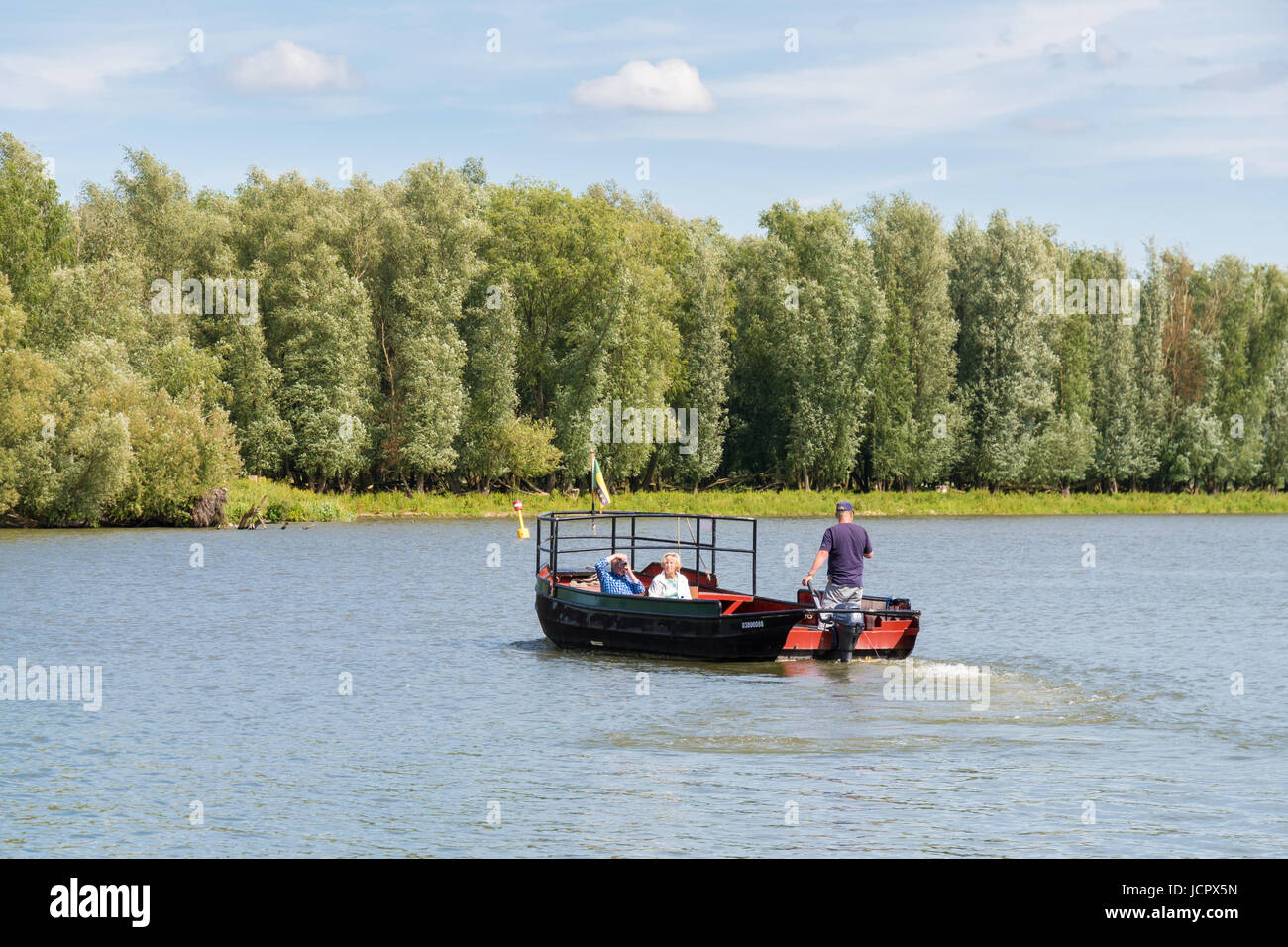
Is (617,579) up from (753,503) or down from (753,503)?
up

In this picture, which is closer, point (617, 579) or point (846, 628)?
point (846, 628)

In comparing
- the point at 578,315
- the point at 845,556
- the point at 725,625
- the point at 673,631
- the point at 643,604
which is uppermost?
the point at 578,315

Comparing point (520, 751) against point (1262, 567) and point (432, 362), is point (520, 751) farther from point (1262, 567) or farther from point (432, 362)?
point (432, 362)

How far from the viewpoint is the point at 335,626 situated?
33500 mm

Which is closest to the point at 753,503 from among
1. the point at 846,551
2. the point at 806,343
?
the point at 806,343

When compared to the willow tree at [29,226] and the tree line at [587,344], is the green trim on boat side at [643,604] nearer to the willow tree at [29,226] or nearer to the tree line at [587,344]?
the tree line at [587,344]

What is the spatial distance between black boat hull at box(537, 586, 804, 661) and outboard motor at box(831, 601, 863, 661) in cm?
76

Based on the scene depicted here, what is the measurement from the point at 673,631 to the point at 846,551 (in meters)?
3.76

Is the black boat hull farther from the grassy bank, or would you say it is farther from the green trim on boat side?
the grassy bank

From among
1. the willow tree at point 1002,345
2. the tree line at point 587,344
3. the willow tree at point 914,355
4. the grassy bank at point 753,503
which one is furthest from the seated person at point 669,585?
the willow tree at point 1002,345

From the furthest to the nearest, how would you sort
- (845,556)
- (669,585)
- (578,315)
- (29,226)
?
(578,315)
(29,226)
(669,585)
(845,556)

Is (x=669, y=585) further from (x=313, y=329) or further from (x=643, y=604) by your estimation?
(x=313, y=329)

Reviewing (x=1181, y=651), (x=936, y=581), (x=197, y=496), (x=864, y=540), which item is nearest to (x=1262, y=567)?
(x=936, y=581)

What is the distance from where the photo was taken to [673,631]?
26547 millimetres
